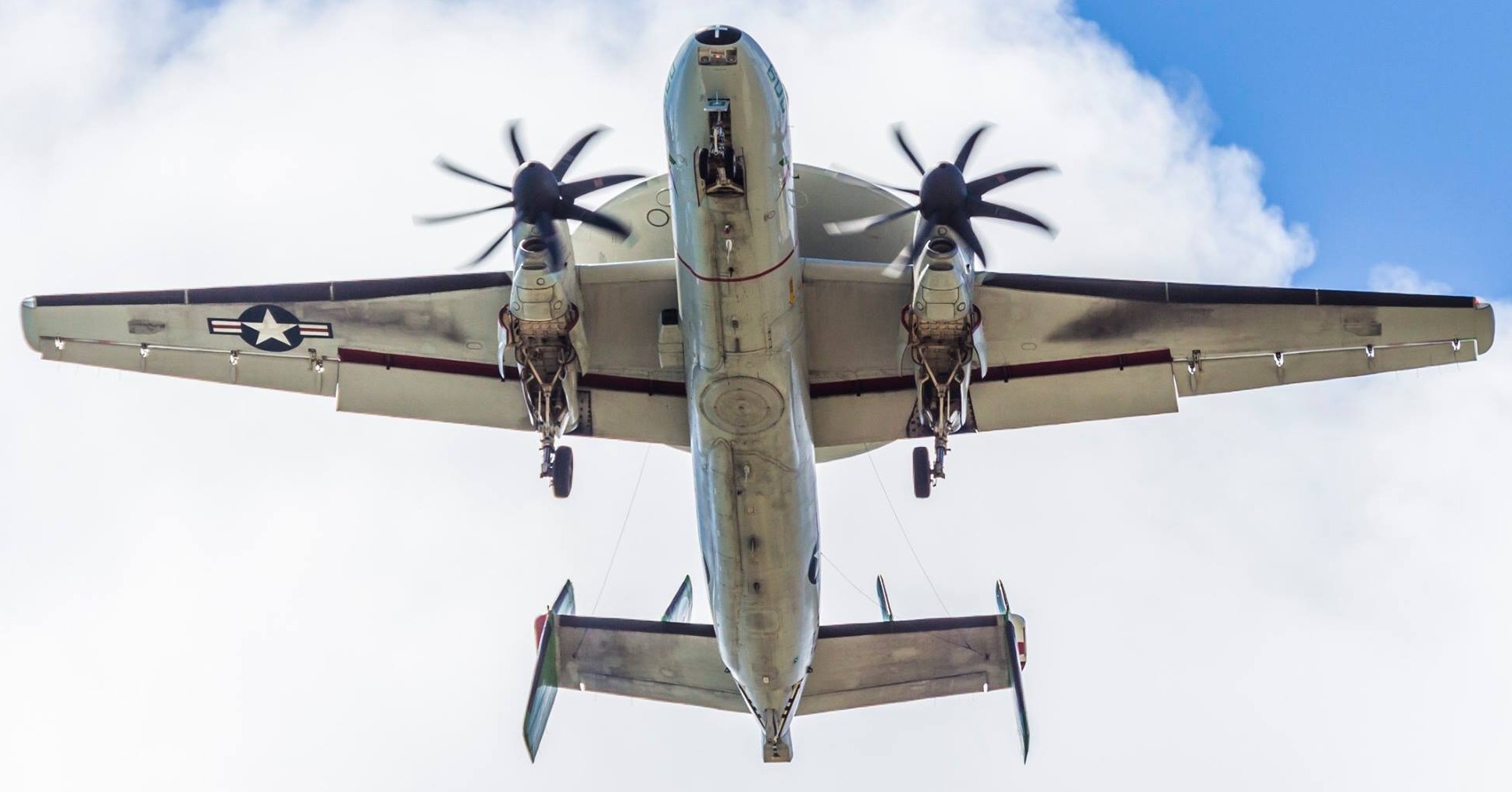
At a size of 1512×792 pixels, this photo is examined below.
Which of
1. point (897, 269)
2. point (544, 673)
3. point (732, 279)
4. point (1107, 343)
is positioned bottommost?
point (544, 673)

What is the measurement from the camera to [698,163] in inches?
647

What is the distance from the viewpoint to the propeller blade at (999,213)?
19.1m

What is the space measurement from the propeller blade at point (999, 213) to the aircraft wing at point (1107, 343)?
109cm

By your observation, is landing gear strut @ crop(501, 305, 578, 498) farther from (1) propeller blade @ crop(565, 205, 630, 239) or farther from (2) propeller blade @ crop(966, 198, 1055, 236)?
(2) propeller blade @ crop(966, 198, 1055, 236)

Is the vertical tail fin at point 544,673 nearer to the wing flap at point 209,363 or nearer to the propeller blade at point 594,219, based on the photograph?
the wing flap at point 209,363

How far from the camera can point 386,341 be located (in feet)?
69.1

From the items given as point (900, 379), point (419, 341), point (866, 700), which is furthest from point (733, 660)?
point (419, 341)

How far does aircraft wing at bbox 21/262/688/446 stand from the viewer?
67.2 feet

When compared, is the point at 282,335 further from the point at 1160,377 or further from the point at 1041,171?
the point at 1160,377

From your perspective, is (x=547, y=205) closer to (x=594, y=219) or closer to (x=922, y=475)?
(x=594, y=219)

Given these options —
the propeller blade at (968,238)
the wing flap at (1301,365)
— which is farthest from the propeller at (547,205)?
the wing flap at (1301,365)

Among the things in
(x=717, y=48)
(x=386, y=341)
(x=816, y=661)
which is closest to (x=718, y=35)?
(x=717, y=48)

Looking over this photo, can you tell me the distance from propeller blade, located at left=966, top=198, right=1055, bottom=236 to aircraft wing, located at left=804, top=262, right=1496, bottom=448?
1.09 meters

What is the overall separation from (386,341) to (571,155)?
3.88 meters
